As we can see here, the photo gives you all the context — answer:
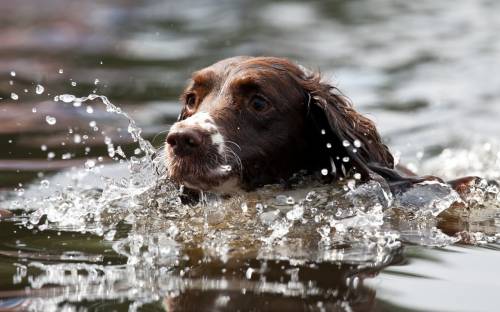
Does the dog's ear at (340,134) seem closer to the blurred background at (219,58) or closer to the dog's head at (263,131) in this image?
the dog's head at (263,131)

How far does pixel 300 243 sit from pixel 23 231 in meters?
1.56

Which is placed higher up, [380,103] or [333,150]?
[380,103]

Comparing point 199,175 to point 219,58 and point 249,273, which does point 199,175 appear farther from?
point 219,58

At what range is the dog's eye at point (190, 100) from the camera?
5.92 metres

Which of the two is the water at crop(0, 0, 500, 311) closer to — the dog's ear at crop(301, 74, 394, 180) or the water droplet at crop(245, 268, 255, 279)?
the water droplet at crop(245, 268, 255, 279)

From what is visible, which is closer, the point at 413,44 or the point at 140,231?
the point at 140,231


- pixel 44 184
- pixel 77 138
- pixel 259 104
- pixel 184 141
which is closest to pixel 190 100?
pixel 259 104

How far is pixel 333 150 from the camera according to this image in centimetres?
605

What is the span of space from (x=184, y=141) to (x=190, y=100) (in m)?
0.85

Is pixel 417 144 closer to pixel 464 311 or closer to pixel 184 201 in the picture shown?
pixel 184 201

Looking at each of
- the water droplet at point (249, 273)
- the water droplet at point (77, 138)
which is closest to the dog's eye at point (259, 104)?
the water droplet at point (249, 273)

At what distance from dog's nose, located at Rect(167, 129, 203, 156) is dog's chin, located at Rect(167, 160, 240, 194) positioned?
0.24 feet

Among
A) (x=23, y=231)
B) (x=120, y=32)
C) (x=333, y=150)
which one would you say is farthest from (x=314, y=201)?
(x=120, y=32)

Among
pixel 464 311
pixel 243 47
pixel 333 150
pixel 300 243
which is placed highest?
pixel 243 47
